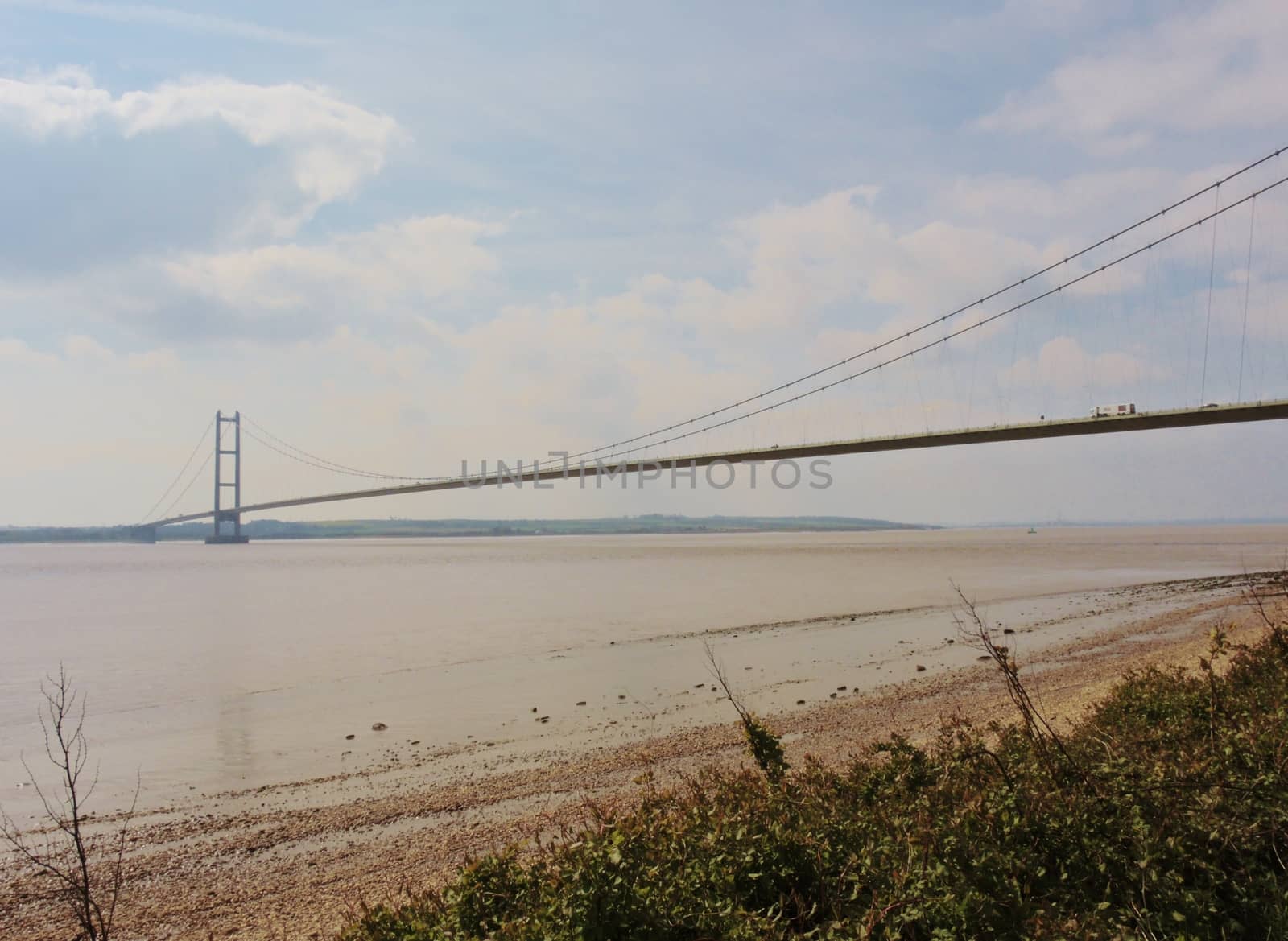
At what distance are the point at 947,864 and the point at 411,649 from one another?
14.6 meters

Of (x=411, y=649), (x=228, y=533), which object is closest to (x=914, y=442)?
(x=411, y=649)

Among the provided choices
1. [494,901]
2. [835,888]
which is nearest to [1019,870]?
[835,888]

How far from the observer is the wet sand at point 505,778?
4.82m

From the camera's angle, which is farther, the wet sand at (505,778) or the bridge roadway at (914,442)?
the bridge roadway at (914,442)

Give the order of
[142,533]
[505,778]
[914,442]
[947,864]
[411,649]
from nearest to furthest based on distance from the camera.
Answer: [947,864]
[505,778]
[411,649]
[914,442]
[142,533]

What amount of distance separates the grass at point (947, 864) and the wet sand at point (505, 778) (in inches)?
29.0

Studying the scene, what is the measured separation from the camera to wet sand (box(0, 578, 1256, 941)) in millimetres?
4820

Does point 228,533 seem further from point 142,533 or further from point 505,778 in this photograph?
point 505,778

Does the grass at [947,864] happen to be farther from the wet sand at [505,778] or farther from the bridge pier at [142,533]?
the bridge pier at [142,533]

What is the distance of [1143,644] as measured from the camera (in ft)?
40.6

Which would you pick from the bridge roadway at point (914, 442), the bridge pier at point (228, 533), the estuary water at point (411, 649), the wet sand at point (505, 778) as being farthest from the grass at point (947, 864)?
the bridge pier at point (228, 533)

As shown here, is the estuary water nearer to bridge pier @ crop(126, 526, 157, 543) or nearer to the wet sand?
the wet sand

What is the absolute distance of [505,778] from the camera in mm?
7027

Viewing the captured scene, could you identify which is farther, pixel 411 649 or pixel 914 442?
pixel 914 442
